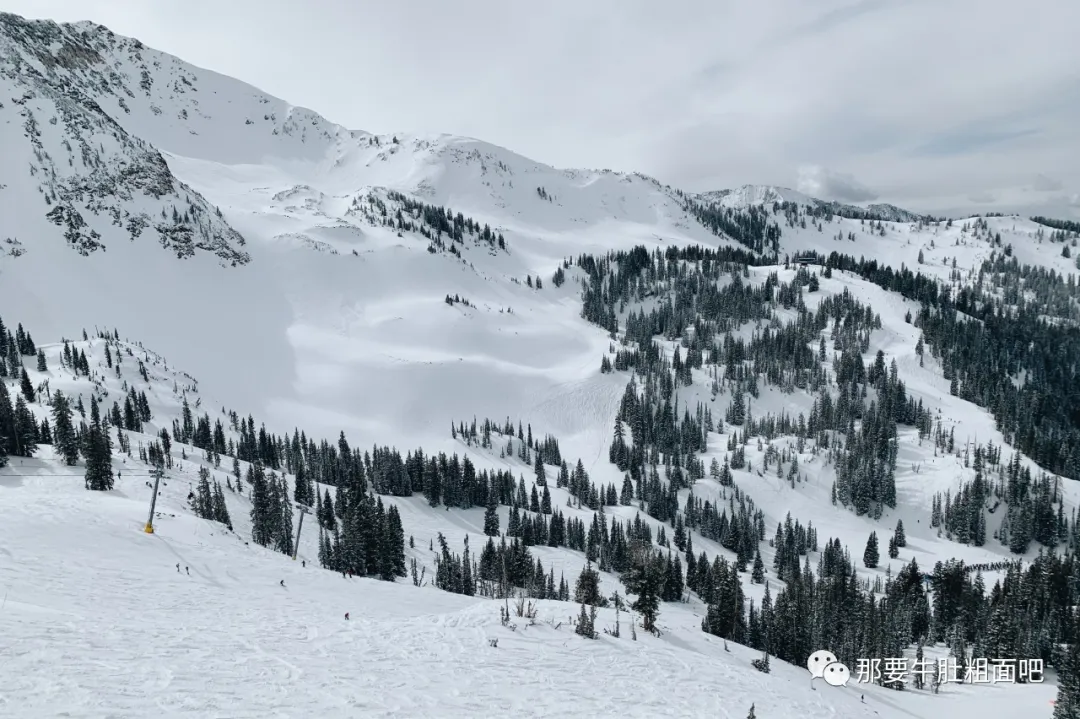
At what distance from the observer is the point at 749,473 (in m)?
183

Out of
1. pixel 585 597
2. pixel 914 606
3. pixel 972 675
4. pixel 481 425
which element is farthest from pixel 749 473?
pixel 585 597

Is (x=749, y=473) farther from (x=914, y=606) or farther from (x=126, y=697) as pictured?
(x=126, y=697)

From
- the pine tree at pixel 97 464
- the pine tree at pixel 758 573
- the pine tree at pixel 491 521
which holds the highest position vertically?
the pine tree at pixel 97 464

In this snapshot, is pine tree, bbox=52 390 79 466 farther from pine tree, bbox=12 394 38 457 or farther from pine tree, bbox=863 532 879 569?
pine tree, bbox=863 532 879 569

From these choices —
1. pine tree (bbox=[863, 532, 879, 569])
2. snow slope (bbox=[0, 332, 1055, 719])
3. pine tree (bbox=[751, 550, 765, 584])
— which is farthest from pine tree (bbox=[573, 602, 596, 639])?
pine tree (bbox=[863, 532, 879, 569])

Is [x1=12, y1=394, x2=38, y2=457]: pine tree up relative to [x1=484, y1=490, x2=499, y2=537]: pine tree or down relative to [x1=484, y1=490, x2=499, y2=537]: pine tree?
up

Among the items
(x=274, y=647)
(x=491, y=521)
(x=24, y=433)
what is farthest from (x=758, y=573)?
(x=24, y=433)

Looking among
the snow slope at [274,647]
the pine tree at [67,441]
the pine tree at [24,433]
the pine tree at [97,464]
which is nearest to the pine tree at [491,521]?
the pine tree at [97,464]

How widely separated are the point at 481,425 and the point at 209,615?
16280 cm

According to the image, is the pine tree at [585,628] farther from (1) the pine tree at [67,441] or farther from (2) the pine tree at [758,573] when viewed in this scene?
(2) the pine tree at [758,573]

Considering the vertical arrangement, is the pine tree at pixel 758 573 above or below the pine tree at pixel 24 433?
below

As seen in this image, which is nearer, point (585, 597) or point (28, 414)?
point (585, 597)

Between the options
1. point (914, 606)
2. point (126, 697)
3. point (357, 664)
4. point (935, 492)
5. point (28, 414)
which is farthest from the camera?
point (935, 492)

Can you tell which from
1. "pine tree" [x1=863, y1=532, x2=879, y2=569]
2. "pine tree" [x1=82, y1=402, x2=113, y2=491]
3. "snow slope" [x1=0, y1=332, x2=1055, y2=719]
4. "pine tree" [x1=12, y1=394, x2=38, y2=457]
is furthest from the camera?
"pine tree" [x1=863, y1=532, x2=879, y2=569]
